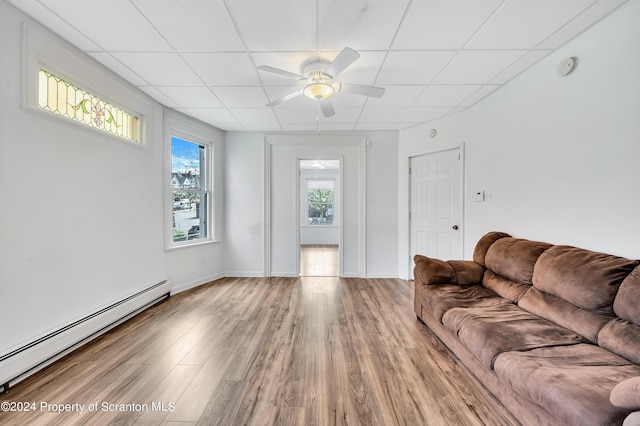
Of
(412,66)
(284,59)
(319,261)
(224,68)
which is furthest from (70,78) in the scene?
(319,261)

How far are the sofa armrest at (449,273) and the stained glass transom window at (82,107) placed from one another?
355 centimetres

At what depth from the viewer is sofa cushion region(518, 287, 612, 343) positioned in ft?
5.06

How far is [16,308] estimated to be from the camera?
175 cm

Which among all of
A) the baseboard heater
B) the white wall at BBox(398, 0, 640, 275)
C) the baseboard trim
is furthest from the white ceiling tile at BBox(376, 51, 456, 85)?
the baseboard trim

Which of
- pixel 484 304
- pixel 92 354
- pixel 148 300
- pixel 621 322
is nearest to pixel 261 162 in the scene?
pixel 148 300

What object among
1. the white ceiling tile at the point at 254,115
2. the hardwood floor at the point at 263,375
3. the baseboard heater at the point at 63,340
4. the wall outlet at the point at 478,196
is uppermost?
the white ceiling tile at the point at 254,115

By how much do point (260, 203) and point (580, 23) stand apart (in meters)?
4.14

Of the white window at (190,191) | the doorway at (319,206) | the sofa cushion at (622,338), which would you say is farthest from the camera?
the doorway at (319,206)

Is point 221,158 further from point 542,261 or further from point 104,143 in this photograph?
point 542,261

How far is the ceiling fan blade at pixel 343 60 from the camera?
178 cm

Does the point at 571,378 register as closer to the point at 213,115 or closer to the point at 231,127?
the point at 213,115

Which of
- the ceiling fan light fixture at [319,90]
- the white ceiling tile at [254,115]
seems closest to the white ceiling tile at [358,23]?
the ceiling fan light fixture at [319,90]

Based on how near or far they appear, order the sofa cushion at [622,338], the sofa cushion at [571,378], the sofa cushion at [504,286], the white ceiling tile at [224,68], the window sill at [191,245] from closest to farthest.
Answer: the sofa cushion at [571,378] < the sofa cushion at [622,338] < the sofa cushion at [504,286] < the white ceiling tile at [224,68] < the window sill at [191,245]

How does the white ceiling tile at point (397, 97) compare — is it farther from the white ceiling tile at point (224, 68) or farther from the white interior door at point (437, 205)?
the white ceiling tile at point (224, 68)
